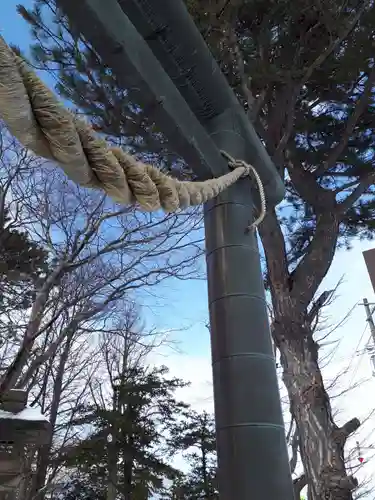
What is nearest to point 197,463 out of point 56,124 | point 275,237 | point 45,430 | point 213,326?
point 45,430

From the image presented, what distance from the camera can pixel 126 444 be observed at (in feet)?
34.7

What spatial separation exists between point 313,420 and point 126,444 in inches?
335

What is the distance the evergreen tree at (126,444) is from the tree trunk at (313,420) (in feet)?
24.9

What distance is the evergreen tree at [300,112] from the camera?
3.31m

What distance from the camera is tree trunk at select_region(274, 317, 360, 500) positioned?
2980mm

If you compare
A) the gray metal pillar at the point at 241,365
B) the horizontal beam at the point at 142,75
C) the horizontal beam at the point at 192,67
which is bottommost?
the gray metal pillar at the point at 241,365

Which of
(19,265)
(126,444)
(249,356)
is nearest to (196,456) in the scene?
(126,444)

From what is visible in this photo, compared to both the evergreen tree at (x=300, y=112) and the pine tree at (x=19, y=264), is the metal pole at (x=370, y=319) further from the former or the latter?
the pine tree at (x=19, y=264)

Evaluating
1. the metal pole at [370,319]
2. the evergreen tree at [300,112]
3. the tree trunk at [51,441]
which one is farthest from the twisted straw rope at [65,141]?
the metal pole at [370,319]

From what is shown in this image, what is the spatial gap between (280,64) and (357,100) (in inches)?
36.8

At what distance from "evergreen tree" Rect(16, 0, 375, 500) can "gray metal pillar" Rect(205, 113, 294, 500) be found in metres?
1.62

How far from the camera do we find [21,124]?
0.61 metres

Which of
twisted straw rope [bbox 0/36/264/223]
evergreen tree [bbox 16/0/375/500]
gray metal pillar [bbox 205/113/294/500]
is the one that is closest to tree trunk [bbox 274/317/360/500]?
evergreen tree [bbox 16/0/375/500]

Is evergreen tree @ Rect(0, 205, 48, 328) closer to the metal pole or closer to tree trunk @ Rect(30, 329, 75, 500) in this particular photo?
tree trunk @ Rect(30, 329, 75, 500)
